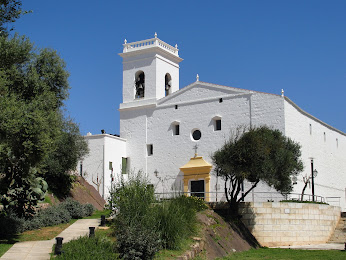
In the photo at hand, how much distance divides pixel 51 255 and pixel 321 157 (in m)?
28.3

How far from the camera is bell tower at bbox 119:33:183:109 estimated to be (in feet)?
130

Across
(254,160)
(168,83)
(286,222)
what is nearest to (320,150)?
(286,222)

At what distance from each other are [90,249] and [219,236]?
8.43 m

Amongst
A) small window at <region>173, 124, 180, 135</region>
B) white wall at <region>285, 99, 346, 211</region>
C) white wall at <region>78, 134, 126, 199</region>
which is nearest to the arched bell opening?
small window at <region>173, 124, 180, 135</region>

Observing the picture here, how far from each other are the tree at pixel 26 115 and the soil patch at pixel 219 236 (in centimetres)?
726

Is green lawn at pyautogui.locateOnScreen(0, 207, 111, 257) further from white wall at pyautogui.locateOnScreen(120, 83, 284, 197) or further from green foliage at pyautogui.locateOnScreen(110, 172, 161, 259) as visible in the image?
white wall at pyautogui.locateOnScreen(120, 83, 284, 197)

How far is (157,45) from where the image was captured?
39.3 meters

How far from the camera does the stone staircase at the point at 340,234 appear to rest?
30.0 metres

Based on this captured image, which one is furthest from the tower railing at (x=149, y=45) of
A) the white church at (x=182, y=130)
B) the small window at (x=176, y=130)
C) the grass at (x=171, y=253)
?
the grass at (x=171, y=253)

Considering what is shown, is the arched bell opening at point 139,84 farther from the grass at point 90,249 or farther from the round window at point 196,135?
the grass at point 90,249

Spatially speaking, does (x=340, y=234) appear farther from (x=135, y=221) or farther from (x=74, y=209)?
(x=135, y=221)

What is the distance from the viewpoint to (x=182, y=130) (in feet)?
125

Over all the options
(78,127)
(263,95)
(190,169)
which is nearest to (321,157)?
(263,95)

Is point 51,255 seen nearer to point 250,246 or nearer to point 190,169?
point 250,246
